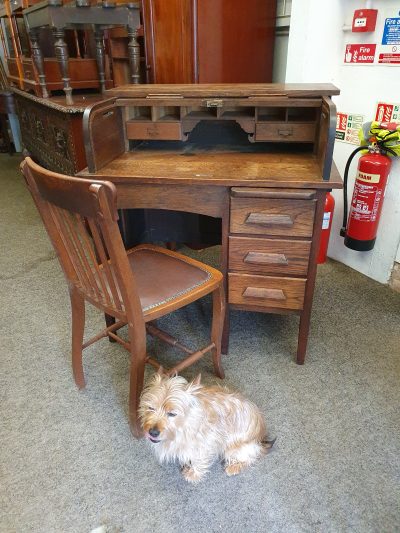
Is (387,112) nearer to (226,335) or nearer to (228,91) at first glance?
(228,91)

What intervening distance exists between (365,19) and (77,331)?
1940 mm

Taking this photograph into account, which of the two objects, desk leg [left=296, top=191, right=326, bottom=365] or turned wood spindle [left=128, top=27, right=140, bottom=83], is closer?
desk leg [left=296, top=191, right=326, bottom=365]

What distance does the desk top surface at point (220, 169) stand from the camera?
4.42ft

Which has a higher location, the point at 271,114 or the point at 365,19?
the point at 365,19

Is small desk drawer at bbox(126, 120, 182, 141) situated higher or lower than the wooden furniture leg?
higher

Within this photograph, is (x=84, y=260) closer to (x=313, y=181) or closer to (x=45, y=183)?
(x=45, y=183)

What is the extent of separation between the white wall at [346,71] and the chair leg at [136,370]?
1.56 m

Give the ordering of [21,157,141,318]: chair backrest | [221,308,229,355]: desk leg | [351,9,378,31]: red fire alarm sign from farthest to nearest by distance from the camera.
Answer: [351,9,378,31]: red fire alarm sign → [221,308,229,355]: desk leg → [21,157,141,318]: chair backrest

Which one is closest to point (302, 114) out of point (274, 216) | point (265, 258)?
point (274, 216)

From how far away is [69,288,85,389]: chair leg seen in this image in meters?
1.46

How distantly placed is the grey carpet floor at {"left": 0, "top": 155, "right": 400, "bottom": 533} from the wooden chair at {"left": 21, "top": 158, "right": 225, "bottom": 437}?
15cm

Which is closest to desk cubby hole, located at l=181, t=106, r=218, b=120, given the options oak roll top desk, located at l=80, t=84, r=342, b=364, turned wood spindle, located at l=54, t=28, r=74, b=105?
oak roll top desk, located at l=80, t=84, r=342, b=364

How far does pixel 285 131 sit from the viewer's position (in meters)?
1.57

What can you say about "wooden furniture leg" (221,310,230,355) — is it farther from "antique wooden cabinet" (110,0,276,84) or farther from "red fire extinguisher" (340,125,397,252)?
"antique wooden cabinet" (110,0,276,84)
